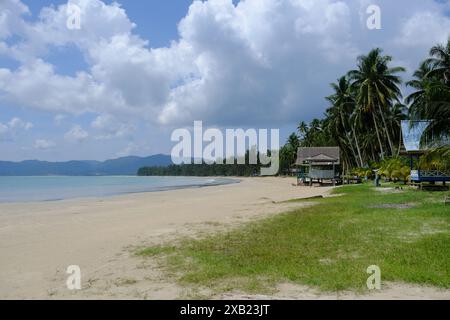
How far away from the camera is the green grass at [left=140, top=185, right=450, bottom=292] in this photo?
570 cm

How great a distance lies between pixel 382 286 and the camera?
17.5ft

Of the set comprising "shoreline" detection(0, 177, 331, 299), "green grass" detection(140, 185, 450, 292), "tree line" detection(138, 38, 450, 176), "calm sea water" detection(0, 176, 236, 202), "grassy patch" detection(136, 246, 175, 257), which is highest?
"tree line" detection(138, 38, 450, 176)

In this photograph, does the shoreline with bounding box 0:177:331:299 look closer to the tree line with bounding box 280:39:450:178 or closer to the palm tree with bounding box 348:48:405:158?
the tree line with bounding box 280:39:450:178

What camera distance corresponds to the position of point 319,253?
732 cm

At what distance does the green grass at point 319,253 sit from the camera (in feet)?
18.7

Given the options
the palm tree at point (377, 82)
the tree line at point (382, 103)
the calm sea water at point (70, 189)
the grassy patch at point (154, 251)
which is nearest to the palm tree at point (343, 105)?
the tree line at point (382, 103)

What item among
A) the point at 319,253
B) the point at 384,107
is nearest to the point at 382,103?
the point at 384,107

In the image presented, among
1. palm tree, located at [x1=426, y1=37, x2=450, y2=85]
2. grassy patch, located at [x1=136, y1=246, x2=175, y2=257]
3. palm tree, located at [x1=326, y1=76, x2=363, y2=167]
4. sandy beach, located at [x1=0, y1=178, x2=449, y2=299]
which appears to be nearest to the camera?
Answer: sandy beach, located at [x1=0, y1=178, x2=449, y2=299]

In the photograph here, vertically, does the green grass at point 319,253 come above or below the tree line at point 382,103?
below

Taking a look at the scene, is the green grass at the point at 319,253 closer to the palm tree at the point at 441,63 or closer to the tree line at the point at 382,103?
the tree line at the point at 382,103

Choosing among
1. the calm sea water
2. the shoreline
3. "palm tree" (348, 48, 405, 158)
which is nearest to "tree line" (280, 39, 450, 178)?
"palm tree" (348, 48, 405, 158)

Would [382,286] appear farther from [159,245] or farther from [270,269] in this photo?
[159,245]

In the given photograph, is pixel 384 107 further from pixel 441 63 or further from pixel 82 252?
pixel 82 252
